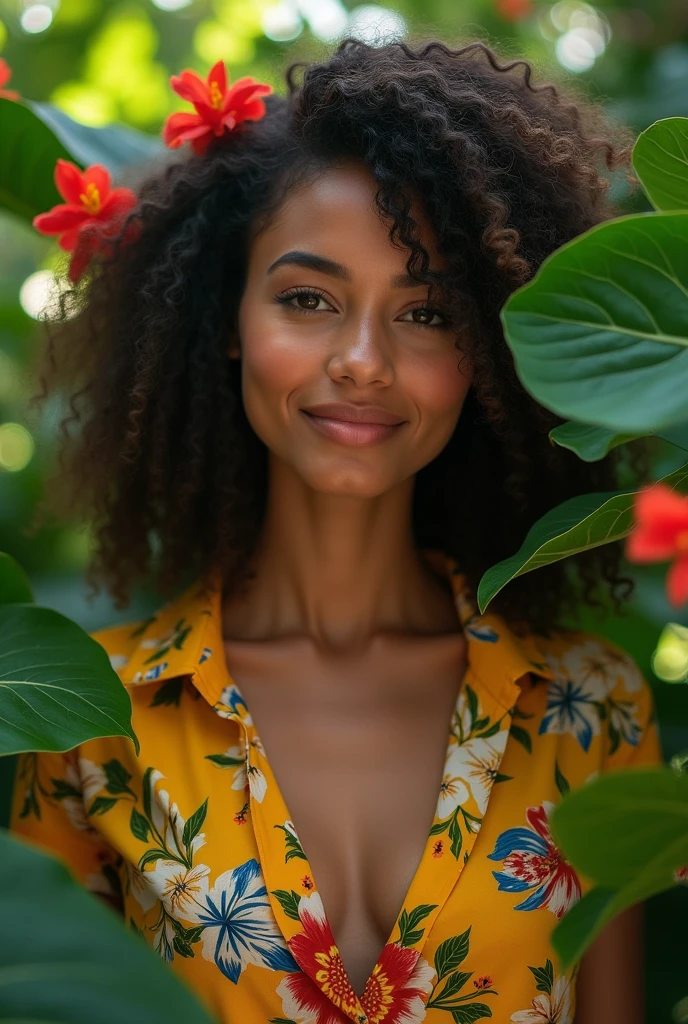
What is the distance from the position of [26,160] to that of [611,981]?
141 centimetres

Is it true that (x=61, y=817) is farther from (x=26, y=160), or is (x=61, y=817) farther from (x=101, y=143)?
(x=101, y=143)

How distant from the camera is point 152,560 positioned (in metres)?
1.86

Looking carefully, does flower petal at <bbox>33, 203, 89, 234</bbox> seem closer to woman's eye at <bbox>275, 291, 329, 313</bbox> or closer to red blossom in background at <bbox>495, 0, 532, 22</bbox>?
woman's eye at <bbox>275, 291, 329, 313</bbox>

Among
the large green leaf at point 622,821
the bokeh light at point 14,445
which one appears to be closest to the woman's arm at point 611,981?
the large green leaf at point 622,821

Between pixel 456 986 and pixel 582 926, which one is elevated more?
pixel 582 926

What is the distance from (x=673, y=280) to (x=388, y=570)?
33.0 inches

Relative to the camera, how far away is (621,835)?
0.87 metres

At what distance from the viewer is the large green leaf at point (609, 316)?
0.89 metres

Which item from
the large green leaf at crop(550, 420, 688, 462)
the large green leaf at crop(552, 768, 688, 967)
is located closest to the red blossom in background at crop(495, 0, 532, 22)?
the large green leaf at crop(550, 420, 688, 462)

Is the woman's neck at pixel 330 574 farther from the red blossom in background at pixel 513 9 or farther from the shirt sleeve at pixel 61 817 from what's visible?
the red blossom in background at pixel 513 9

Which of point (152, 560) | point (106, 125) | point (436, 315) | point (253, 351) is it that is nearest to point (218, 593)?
point (152, 560)

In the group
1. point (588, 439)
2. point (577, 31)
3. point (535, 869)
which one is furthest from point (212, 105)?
point (577, 31)

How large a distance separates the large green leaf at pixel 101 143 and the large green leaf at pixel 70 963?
122 cm

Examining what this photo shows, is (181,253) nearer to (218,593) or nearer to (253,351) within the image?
(253,351)
